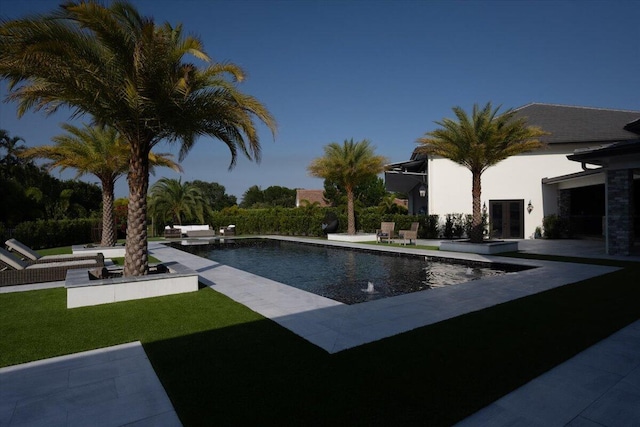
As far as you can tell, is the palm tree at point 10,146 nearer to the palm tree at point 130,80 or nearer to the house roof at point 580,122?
the palm tree at point 130,80

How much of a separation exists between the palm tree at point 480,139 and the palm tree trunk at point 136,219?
40.3 ft

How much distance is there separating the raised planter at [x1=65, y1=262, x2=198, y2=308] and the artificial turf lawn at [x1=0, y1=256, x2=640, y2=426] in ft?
0.93

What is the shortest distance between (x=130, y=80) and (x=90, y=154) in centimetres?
927

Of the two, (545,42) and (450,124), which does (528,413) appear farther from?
(545,42)

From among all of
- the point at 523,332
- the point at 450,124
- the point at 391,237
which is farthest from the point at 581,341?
the point at 391,237

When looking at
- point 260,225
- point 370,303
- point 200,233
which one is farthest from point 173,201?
point 370,303

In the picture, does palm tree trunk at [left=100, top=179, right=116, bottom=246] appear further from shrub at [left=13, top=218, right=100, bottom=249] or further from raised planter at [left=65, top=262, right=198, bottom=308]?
raised planter at [left=65, top=262, right=198, bottom=308]

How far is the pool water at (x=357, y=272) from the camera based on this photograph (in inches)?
328

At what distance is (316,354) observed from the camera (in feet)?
14.1

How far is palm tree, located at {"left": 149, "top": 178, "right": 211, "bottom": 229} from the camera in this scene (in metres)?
29.3

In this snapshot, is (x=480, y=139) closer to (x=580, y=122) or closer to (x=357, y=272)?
(x=357, y=272)

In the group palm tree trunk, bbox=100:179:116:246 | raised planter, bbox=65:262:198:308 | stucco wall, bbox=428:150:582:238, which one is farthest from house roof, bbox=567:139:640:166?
palm tree trunk, bbox=100:179:116:246

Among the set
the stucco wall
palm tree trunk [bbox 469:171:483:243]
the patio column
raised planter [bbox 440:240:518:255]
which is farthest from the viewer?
the stucco wall

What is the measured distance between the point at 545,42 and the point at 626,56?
21.2ft
